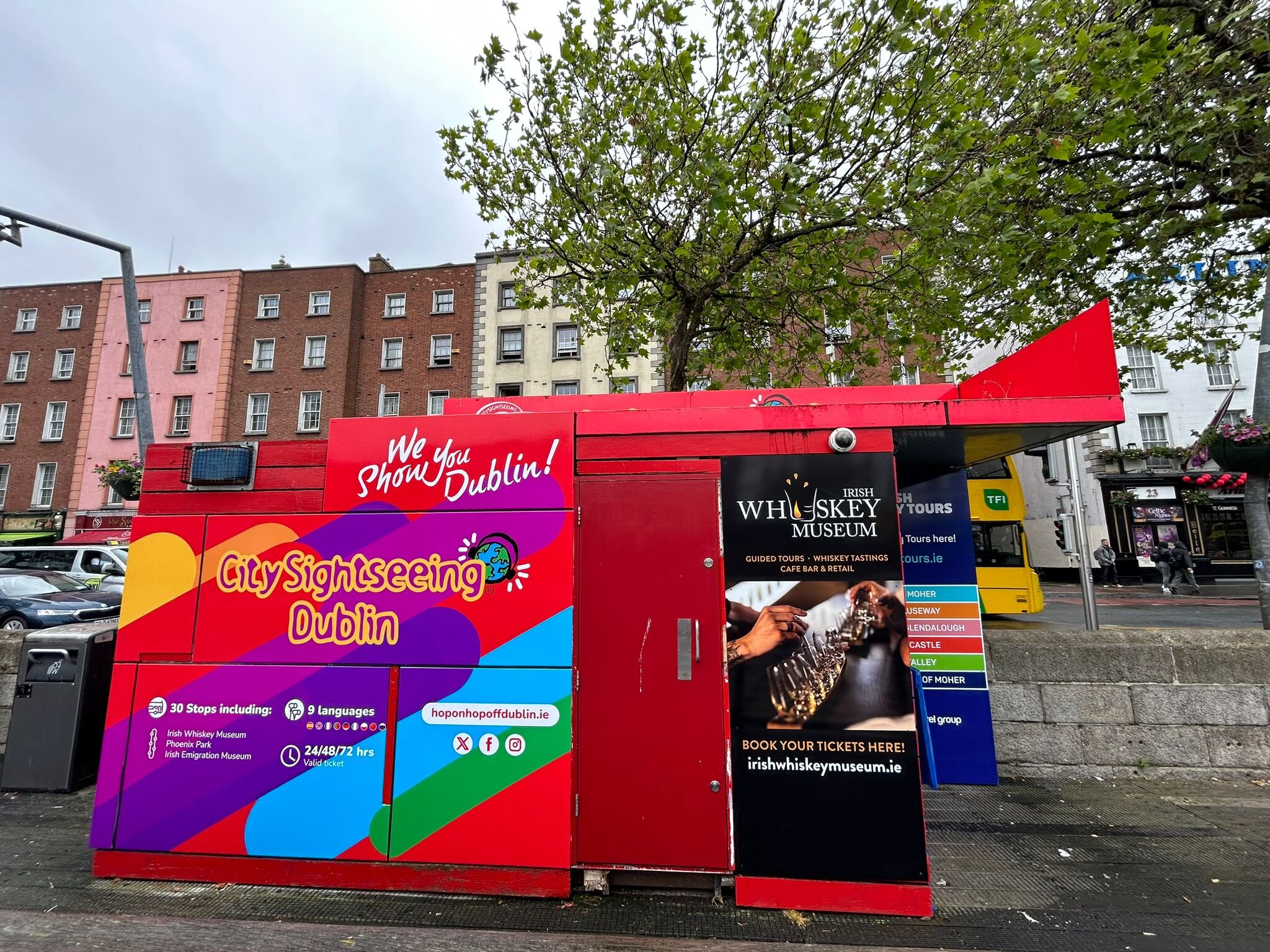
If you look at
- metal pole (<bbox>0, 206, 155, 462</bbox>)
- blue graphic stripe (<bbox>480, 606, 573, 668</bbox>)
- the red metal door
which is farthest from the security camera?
metal pole (<bbox>0, 206, 155, 462</bbox>)

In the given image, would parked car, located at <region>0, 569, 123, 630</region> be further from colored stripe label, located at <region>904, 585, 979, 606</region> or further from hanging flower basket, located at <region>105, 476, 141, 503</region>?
colored stripe label, located at <region>904, 585, 979, 606</region>

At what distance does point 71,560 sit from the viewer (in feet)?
52.2

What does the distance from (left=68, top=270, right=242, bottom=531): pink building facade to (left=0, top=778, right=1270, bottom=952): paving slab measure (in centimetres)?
2874

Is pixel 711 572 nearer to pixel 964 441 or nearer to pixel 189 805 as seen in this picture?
pixel 964 441

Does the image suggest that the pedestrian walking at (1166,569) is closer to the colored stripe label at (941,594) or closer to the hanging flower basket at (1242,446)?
the hanging flower basket at (1242,446)

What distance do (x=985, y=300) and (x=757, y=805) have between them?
838 centimetres

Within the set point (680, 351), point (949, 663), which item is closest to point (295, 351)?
point (680, 351)

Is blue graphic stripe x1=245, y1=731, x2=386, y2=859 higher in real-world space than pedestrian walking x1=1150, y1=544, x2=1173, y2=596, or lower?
lower

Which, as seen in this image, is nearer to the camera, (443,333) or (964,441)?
(964,441)

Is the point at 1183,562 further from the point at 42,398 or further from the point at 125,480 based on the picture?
the point at 42,398

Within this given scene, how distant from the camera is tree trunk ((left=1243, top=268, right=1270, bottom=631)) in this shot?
5465 mm

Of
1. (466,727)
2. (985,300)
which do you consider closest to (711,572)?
(466,727)

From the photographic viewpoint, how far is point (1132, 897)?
3438mm

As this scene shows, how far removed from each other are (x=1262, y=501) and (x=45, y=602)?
16585 mm
